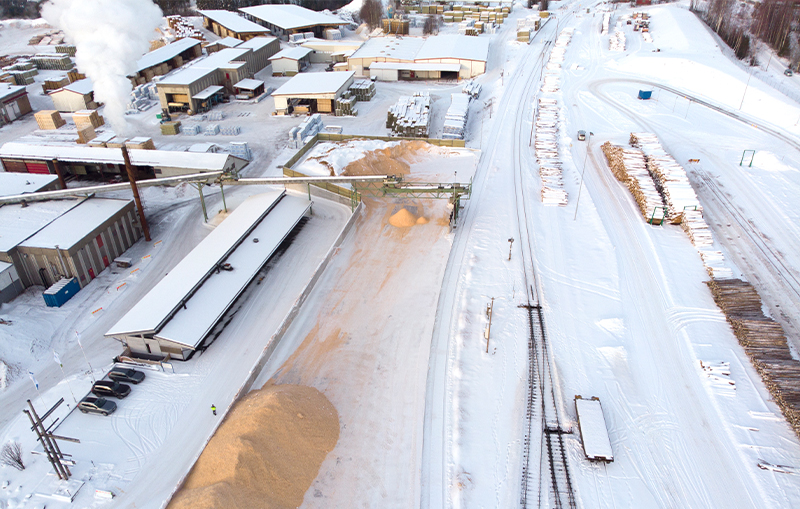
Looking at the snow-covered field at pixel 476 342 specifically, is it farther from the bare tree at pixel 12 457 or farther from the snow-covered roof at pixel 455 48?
the snow-covered roof at pixel 455 48

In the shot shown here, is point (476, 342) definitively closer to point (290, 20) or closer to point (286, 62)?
point (286, 62)

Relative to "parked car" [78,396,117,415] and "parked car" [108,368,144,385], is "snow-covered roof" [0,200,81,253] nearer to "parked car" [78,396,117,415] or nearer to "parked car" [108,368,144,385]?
"parked car" [108,368,144,385]

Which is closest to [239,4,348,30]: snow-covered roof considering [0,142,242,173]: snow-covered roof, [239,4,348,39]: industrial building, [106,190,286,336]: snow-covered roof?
[239,4,348,39]: industrial building

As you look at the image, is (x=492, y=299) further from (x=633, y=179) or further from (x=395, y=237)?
(x=633, y=179)

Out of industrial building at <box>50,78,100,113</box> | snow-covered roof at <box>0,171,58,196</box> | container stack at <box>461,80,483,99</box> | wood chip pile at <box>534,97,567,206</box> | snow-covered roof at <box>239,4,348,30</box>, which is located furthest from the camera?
snow-covered roof at <box>239,4,348,30</box>

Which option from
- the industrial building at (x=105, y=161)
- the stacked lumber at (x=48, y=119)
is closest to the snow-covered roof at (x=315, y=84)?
the industrial building at (x=105, y=161)

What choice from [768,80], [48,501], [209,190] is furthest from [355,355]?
[768,80]

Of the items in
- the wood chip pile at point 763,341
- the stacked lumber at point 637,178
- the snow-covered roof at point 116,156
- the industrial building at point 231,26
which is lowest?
the wood chip pile at point 763,341
